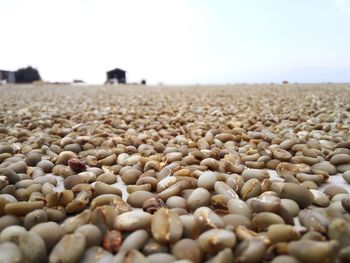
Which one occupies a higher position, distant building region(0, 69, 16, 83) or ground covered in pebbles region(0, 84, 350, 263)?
distant building region(0, 69, 16, 83)

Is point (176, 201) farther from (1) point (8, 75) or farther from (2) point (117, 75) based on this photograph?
(1) point (8, 75)

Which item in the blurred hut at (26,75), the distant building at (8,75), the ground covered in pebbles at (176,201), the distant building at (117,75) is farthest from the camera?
the blurred hut at (26,75)

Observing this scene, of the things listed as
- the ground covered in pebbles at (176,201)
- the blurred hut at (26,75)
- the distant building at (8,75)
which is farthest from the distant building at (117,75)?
the ground covered in pebbles at (176,201)

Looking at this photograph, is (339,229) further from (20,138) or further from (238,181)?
(20,138)

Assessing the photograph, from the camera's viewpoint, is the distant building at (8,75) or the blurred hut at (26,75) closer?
the distant building at (8,75)

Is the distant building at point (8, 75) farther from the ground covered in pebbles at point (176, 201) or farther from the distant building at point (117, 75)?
the ground covered in pebbles at point (176, 201)

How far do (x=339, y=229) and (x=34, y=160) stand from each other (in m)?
1.42

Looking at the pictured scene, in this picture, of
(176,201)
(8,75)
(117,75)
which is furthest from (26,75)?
(176,201)

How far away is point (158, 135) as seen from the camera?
2316mm

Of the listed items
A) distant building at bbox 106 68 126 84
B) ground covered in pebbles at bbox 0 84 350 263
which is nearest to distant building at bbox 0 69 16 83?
distant building at bbox 106 68 126 84

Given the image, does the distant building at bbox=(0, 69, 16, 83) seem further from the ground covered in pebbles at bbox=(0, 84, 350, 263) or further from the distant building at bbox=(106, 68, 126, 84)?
the ground covered in pebbles at bbox=(0, 84, 350, 263)

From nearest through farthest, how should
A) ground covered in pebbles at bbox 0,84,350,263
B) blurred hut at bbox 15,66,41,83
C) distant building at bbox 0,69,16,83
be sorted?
ground covered in pebbles at bbox 0,84,350,263 → distant building at bbox 0,69,16,83 → blurred hut at bbox 15,66,41,83

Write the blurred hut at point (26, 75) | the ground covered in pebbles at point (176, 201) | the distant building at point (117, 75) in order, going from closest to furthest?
the ground covered in pebbles at point (176, 201) → the distant building at point (117, 75) → the blurred hut at point (26, 75)

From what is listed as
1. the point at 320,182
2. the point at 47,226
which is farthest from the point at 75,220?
the point at 320,182
